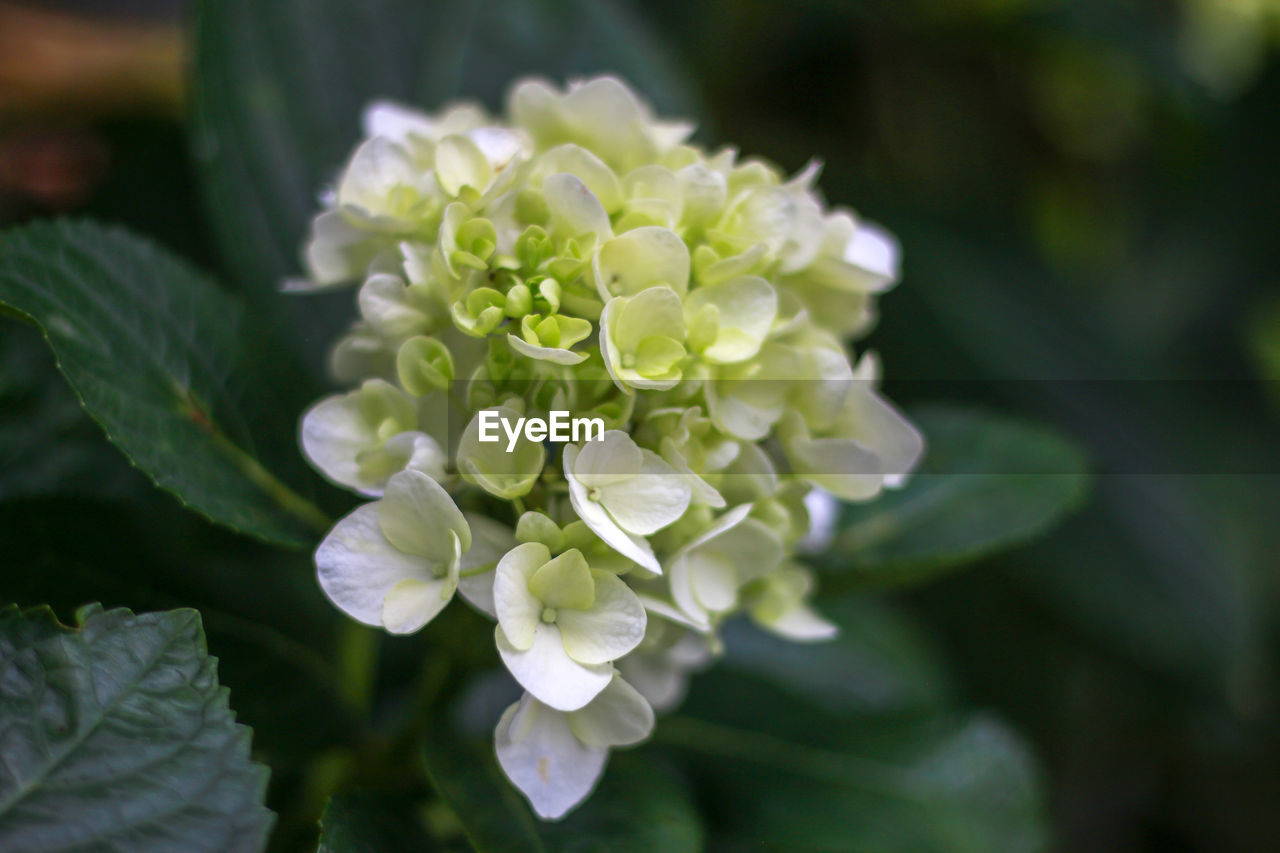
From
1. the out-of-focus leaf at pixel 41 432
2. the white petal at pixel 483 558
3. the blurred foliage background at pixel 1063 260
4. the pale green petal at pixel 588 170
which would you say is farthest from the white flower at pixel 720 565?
the blurred foliage background at pixel 1063 260

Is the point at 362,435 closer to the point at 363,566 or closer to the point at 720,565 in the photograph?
the point at 363,566

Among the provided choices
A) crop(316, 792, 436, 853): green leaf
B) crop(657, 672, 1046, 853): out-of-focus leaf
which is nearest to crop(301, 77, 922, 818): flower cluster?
crop(316, 792, 436, 853): green leaf

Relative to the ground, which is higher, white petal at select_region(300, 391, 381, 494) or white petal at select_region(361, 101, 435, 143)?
white petal at select_region(361, 101, 435, 143)

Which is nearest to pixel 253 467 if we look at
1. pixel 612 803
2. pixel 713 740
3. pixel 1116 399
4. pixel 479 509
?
pixel 479 509

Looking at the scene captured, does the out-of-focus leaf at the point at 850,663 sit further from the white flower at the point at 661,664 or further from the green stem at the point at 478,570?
the green stem at the point at 478,570

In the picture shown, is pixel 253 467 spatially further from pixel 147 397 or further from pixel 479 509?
pixel 479 509

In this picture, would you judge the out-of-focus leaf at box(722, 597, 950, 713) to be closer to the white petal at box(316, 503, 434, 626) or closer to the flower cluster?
the flower cluster

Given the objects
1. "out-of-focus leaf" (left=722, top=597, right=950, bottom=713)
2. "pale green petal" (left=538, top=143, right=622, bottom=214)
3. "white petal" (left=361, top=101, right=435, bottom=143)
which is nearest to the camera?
"pale green petal" (left=538, top=143, right=622, bottom=214)
